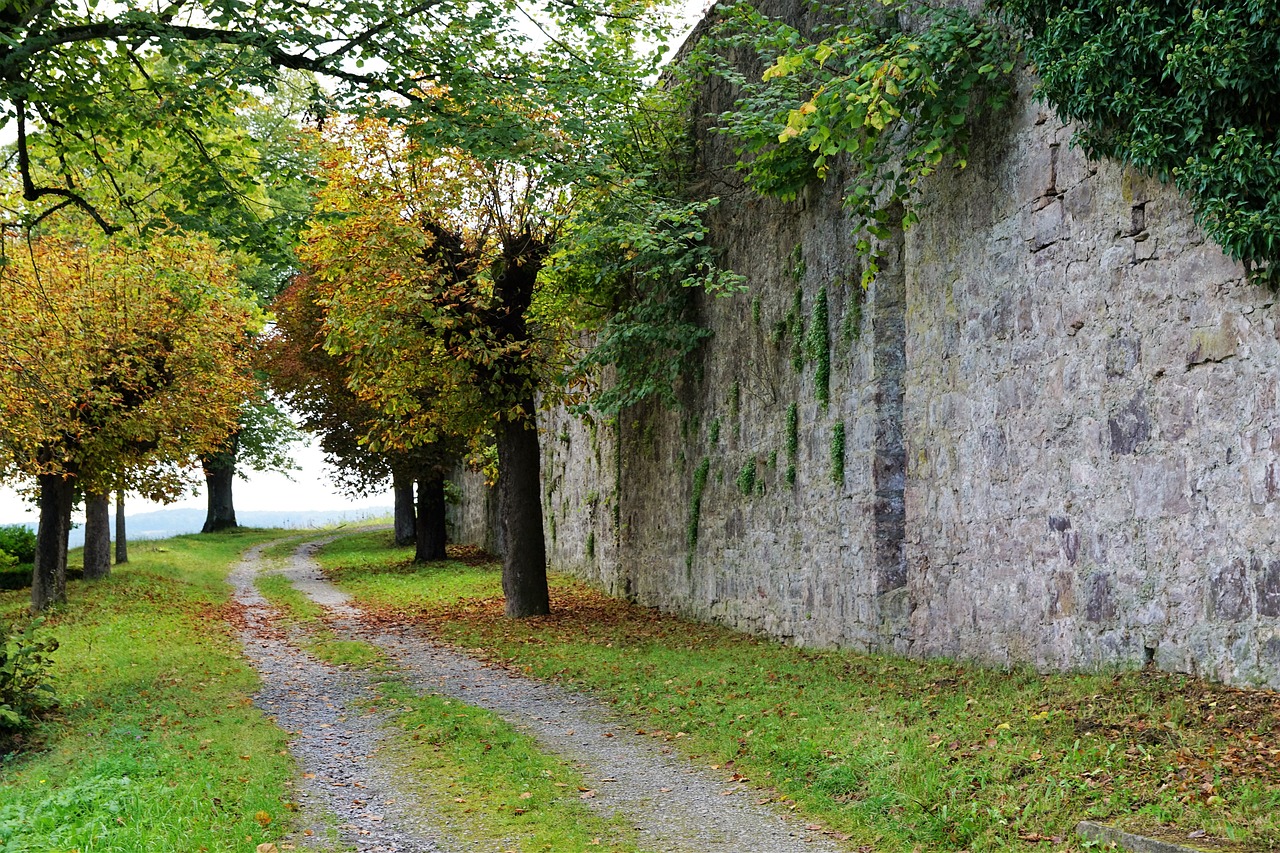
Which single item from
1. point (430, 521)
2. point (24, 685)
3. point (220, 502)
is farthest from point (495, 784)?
point (220, 502)

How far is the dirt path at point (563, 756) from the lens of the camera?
599 centimetres

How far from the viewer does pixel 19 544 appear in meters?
24.5

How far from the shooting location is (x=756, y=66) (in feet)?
42.7

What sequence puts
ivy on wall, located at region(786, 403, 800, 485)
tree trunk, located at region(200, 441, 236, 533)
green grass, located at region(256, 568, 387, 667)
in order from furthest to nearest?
tree trunk, located at region(200, 441, 236, 533) < green grass, located at region(256, 568, 387, 667) < ivy on wall, located at region(786, 403, 800, 485)

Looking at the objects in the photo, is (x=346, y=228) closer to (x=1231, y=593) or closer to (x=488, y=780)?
(x=488, y=780)

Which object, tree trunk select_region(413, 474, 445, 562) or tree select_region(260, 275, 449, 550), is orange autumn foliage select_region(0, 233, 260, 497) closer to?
tree select_region(260, 275, 449, 550)

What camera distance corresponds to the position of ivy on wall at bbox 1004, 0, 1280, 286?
19.4ft

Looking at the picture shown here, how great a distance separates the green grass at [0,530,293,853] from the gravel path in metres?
0.19

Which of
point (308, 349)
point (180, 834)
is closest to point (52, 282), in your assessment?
point (308, 349)

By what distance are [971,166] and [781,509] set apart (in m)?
4.73

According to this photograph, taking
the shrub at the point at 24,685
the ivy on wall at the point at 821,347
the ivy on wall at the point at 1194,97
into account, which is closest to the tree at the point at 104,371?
the shrub at the point at 24,685

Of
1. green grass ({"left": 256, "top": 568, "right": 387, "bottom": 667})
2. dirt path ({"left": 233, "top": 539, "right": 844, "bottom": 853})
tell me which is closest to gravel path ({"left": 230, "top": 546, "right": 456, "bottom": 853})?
dirt path ({"left": 233, "top": 539, "right": 844, "bottom": 853})

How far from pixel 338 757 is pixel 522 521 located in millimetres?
8134

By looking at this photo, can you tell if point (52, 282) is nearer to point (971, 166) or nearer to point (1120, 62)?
point (971, 166)
